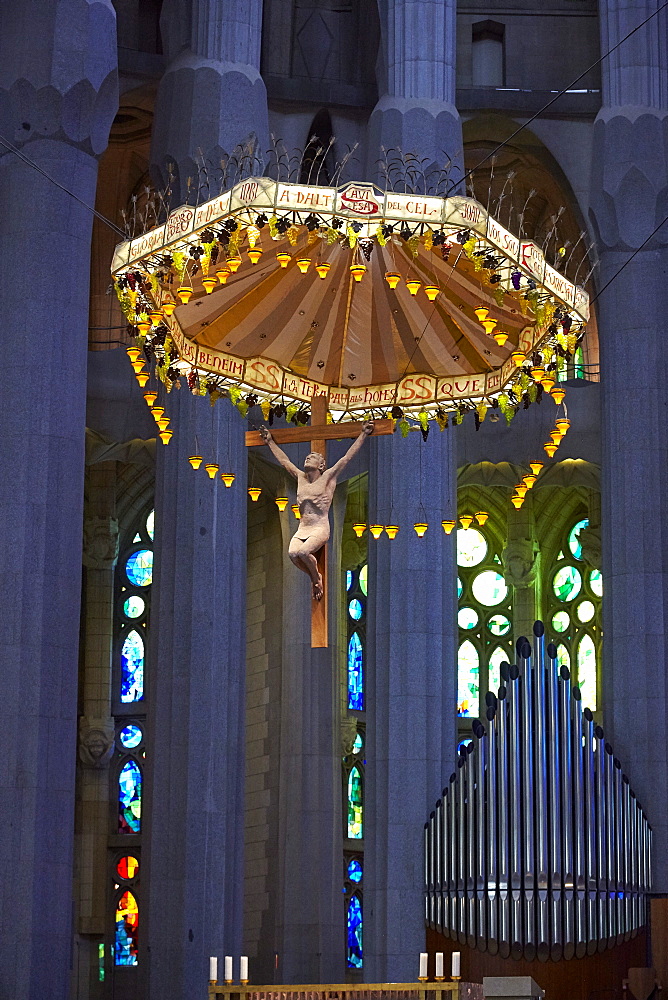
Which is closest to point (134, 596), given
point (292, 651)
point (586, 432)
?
point (292, 651)

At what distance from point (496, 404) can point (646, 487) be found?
7.24 metres

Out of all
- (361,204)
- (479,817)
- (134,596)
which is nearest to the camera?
(361,204)

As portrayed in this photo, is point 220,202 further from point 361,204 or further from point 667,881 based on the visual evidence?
point 667,881

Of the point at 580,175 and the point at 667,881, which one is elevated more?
the point at 580,175

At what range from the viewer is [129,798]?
32.0 metres

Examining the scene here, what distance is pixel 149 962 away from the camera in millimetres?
21391

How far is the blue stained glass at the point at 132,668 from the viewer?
107 ft

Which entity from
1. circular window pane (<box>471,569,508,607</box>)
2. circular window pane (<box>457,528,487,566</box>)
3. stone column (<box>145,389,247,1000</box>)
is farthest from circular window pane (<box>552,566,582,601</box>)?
stone column (<box>145,389,247,1000</box>)

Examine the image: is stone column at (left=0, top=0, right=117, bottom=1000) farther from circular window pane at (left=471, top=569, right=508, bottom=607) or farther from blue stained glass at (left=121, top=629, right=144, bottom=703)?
circular window pane at (left=471, top=569, right=508, bottom=607)

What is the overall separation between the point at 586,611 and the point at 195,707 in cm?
1212

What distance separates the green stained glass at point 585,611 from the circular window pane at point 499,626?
164 cm

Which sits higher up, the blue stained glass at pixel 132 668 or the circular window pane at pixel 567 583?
the circular window pane at pixel 567 583

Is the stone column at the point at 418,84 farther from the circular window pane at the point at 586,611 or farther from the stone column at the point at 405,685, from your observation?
the circular window pane at the point at 586,611

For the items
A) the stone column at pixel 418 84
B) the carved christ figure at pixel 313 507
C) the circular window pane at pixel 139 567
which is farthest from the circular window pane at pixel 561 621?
the carved christ figure at pixel 313 507
